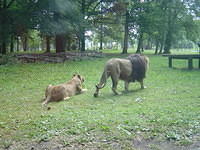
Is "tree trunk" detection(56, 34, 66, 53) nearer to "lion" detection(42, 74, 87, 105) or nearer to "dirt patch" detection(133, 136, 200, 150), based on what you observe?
"lion" detection(42, 74, 87, 105)

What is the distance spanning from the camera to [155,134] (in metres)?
3.45

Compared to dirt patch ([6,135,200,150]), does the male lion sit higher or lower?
higher

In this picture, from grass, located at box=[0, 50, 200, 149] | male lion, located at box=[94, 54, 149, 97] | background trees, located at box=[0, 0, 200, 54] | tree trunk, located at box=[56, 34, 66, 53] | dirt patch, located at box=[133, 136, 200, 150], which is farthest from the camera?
tree trunk, located at box=[56, 34, 66, 53]

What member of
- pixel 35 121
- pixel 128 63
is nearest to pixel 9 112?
pixel 35 121

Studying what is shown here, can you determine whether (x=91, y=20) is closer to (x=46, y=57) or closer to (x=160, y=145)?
(x=46, y=57)

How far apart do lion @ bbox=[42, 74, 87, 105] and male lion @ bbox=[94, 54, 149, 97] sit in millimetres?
749

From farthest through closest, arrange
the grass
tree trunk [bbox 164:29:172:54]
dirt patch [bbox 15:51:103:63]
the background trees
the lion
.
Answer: tree trunk [bbox 164:29:172:54] → the background trees → dirt patch [bbox 15:51:103:63] → the lion → the grass

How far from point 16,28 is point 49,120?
13.5m

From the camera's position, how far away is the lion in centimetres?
600

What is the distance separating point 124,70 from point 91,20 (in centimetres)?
1750

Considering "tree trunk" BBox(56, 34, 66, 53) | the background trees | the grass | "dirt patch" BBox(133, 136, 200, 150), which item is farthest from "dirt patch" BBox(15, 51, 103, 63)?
"dirt patch" BBox(133, 136, 200, 150)

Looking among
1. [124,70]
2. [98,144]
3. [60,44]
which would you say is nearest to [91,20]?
[60,44]

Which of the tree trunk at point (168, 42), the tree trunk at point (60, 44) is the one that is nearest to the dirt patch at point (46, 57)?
the tree trunk at point (60, 44)

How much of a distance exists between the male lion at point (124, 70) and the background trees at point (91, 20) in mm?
8432
